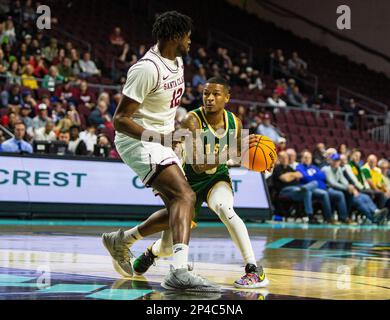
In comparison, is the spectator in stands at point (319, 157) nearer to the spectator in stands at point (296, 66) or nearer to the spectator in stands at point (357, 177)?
the spectator in stands at point (357, 177)

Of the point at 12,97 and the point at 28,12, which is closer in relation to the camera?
the point at 12,97

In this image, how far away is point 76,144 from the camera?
1551 centimetres

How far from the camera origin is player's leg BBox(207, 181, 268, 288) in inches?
238

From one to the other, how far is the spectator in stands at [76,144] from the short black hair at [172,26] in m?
9.54

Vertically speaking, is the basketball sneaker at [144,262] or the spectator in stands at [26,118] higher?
the spectator in stands at [26,118]

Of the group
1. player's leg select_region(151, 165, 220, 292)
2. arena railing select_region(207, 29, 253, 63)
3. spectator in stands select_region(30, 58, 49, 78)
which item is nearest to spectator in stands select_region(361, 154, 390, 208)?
spectator in stands select_region(30, 58, 49, 78)

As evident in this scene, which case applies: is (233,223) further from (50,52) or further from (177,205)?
(50,52)

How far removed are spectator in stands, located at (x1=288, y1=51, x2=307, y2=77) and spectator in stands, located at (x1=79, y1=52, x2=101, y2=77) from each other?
31.4ft

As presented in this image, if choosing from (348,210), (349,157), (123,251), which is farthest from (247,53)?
(123,251)

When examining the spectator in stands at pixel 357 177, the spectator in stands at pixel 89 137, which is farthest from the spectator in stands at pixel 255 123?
the spectator in stands at pixel 89 137

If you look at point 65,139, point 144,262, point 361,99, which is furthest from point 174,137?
point 361,99

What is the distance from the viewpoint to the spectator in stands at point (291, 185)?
17.2 m

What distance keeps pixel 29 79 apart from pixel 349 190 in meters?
7.32

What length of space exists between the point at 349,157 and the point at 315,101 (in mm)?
6370
